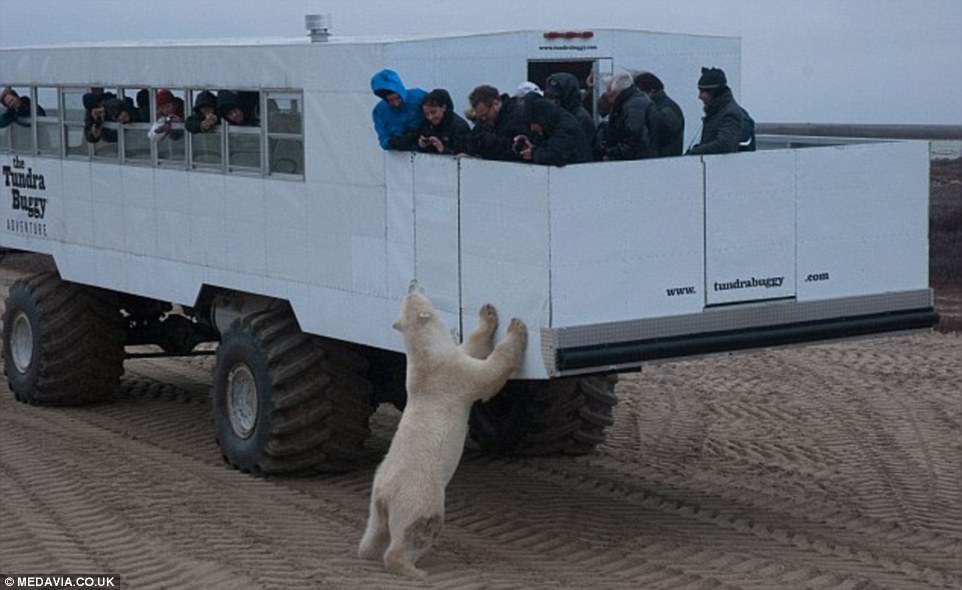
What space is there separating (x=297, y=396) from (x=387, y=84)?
2.35m

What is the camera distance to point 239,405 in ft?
39.6

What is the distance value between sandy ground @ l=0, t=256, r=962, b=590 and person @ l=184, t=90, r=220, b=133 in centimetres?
242

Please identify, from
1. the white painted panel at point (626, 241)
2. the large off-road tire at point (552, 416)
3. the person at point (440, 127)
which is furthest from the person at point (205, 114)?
the white painted panel at point (626, 241)

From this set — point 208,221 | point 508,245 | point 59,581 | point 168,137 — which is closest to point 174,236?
point 208,221

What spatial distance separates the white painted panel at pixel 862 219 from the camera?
10102 millimetres

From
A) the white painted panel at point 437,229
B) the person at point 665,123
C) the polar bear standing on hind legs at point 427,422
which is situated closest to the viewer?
the polar bear standing on hind legs at point 427,422

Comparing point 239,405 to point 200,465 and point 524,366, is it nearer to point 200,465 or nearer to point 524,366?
point 200,465

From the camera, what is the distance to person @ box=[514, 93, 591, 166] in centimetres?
976

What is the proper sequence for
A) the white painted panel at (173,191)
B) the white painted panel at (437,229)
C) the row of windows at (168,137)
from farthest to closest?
1. the white painted panel at (173,191)
2. the row of windows at (168,137)
3. the white painted panel at (437,229)

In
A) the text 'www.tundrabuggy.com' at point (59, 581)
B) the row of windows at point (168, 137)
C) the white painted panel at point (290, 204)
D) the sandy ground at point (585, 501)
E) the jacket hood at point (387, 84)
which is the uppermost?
the jacket hood at point (387, 84)

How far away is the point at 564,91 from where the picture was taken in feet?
35.1

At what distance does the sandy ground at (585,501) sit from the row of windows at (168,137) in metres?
2.18

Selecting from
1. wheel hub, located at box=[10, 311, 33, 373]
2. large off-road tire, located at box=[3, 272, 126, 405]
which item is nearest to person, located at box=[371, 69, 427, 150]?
large off-road tire, located at box=[3, 272, 126, 405]

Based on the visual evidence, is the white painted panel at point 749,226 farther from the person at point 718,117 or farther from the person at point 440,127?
the person at point 440,127
